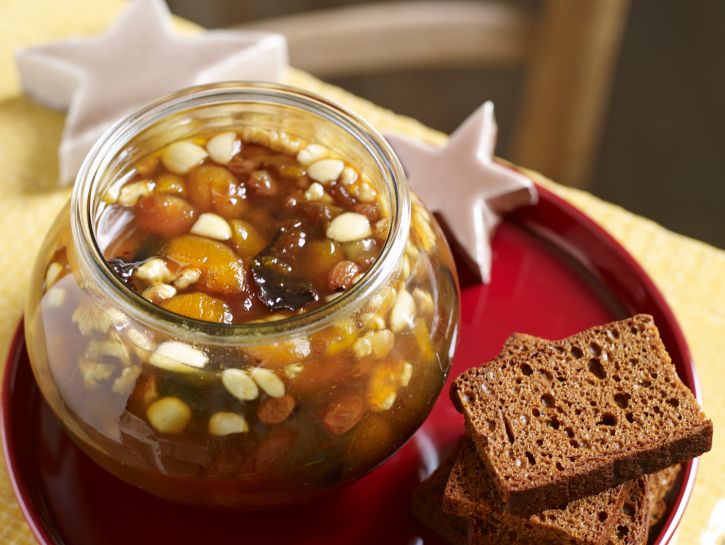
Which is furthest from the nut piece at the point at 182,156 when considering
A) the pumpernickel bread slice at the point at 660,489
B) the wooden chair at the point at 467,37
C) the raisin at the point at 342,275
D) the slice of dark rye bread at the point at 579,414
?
the wooden chair at the point at 467,37

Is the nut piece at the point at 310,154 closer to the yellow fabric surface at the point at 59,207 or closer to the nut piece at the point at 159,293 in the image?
the nut piece at the point at 159,293

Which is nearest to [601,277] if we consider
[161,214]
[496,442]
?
[496,442]

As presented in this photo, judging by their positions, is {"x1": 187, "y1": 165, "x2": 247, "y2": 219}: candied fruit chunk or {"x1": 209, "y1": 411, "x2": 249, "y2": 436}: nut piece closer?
{"x1": 209, "y1": 411, "x2": 249, "y2": 436}: nut piece

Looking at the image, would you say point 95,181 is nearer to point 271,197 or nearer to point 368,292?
point 271,197

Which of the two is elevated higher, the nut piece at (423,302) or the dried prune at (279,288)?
the dried prune at (279,288)

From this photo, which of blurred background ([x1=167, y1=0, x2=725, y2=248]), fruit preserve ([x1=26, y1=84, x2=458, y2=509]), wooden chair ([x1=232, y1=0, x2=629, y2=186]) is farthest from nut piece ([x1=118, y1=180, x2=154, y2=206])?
blurred background ([x1=167, y1=0, x2=725, y2=248])

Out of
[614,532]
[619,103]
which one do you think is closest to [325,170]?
[614,532]

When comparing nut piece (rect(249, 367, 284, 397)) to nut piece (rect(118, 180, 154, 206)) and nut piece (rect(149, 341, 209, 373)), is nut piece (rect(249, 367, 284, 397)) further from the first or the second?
nut piece (rect(118, 180, 154, 206))
